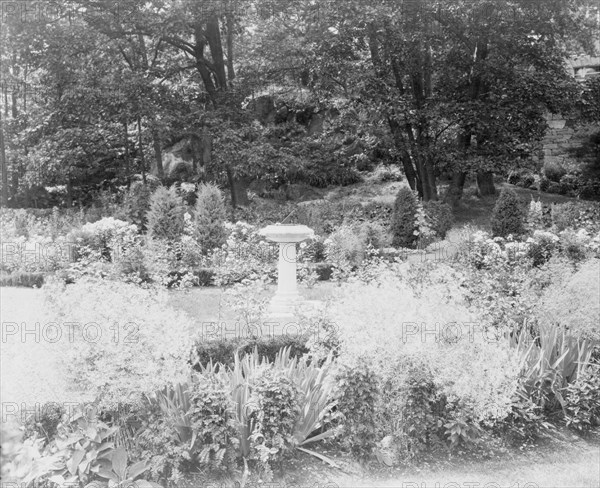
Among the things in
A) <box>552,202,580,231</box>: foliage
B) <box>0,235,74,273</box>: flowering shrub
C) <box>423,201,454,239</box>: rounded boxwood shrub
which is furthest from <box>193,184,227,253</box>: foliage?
<box>552,202,580,231</box>: foliage

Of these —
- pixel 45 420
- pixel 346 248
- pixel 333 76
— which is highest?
pixel 333 76

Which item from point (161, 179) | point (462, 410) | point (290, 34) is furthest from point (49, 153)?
point (462, 410)

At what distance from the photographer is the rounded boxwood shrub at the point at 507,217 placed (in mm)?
13298

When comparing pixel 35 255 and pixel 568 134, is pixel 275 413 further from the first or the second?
pixel 568 134

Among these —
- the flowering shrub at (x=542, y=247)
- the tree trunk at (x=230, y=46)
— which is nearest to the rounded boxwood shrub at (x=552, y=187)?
the flowering shrub at (x=542, y=247)

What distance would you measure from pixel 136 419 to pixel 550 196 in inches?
652

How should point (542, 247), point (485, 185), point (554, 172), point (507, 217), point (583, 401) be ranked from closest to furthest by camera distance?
point (583, 401), point (542, 247), point (507, 217), point (485, 185), point (554, 172)

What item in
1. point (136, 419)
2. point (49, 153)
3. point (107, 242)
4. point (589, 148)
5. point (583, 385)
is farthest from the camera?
point (589, 148)

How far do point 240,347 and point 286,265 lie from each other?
2.56 metres

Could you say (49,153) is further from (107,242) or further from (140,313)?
(140,313)

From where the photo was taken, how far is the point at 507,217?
527 inches

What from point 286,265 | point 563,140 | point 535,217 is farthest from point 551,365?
point 563,140

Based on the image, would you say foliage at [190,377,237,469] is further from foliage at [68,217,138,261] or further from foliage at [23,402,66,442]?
foliage at [68,217,138,261]

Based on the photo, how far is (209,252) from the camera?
39.9ft
